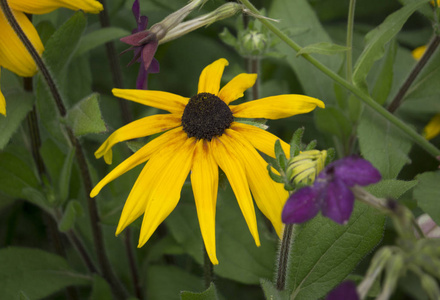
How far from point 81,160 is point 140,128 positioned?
178mm

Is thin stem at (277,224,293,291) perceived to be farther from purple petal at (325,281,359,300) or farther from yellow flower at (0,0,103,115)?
yellow flower at (0,0,103,115)

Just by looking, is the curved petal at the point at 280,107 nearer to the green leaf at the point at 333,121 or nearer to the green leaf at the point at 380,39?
the green leaf at the point at 380,39

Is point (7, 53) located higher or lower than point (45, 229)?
higher

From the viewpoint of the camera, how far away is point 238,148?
63 centimetres

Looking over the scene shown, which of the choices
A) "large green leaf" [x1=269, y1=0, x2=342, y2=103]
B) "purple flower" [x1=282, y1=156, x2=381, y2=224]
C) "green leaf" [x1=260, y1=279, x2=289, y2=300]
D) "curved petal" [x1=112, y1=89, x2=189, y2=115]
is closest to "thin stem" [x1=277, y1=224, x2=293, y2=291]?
"green leaf" [x1=260, y1=279, x2=289, y2=300]

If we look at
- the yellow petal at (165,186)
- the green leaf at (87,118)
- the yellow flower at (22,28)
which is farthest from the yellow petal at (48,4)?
the yellow petal at (165,186)

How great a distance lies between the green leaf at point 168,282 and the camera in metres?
0.88

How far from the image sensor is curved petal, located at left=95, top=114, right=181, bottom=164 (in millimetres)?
661

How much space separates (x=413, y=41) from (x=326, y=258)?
27.3 inches

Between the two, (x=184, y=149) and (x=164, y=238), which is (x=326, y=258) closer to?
(x=184, y=149)

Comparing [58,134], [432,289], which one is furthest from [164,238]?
[432,289]

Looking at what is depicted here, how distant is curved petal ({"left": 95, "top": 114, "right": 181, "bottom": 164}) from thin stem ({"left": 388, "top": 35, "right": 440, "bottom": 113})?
0.41 m

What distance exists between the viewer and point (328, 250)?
69 cm

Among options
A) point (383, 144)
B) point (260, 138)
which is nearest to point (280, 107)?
point (260, 138)
